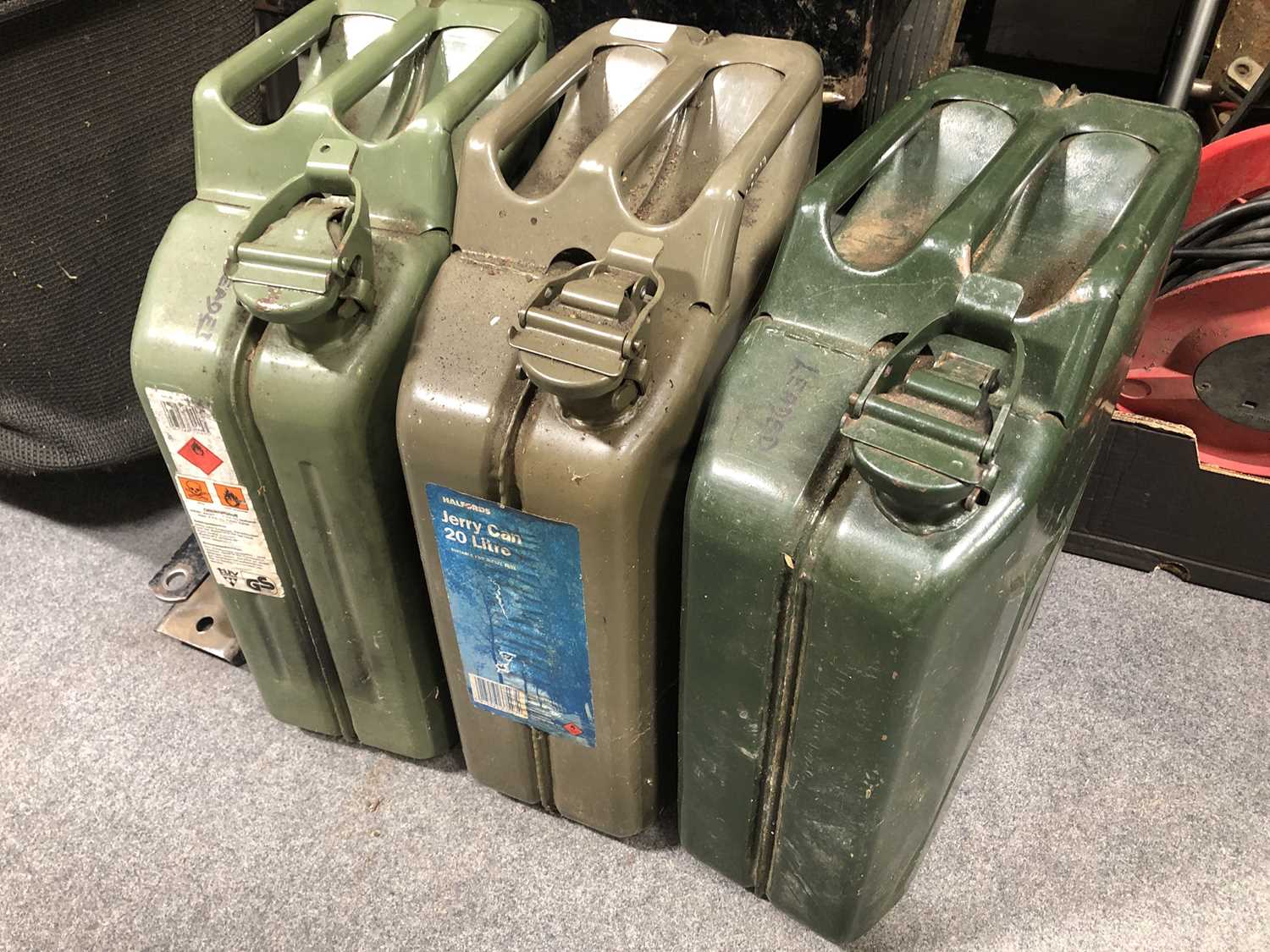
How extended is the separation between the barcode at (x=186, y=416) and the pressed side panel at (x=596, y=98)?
346 millimetres

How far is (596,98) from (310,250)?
0.33 meters

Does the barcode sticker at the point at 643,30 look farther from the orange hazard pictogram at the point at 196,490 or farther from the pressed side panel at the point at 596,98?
the orange hazard pictogram at the point at 196,490

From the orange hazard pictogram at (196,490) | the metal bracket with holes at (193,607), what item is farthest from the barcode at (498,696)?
the metal bracket with holes at (193,607)

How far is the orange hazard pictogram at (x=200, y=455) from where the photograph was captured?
89 cm

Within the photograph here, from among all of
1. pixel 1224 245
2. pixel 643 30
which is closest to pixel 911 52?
pixel 1224 245

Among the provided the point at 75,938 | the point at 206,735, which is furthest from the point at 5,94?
the point at 75,938

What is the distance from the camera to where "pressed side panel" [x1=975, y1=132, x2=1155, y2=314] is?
2.59 feet

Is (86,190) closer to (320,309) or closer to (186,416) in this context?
(186,416)

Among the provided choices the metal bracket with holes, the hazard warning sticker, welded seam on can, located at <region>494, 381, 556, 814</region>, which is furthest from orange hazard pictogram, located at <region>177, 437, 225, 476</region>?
the metal bracket with holes

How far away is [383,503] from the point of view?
89 centimetres

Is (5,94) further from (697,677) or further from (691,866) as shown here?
(691,866)

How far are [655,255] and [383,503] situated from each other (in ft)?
1.11

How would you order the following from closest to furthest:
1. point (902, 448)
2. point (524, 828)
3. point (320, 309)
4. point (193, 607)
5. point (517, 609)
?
point (902, 448) → point (320, 309) → point (517, 609) → point (524, 828) → point (193, 607)

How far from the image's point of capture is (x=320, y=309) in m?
0.75
